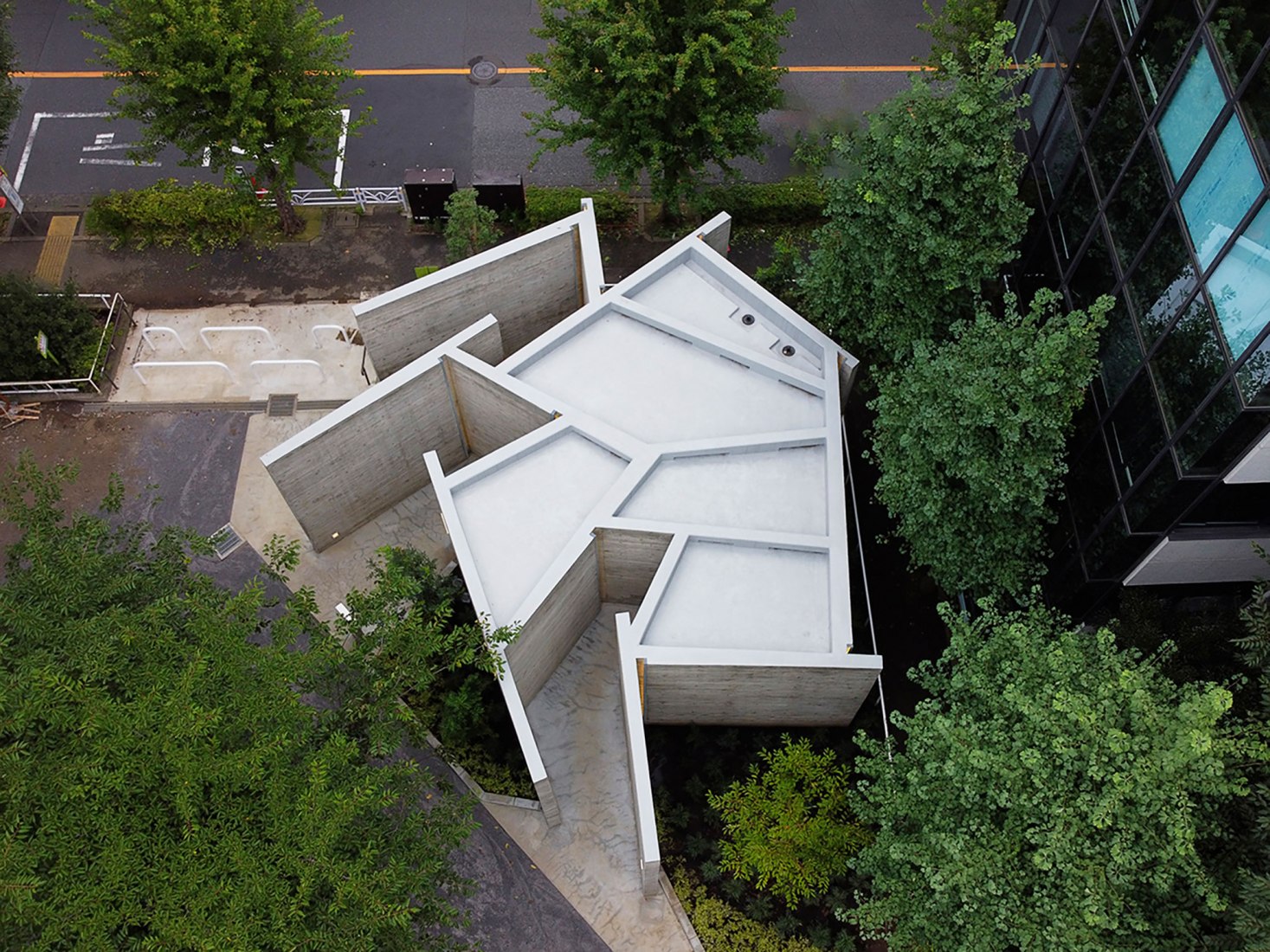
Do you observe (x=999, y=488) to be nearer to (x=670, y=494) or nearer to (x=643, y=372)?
(x=670, y=494)

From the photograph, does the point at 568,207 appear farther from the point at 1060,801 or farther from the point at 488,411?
the point at 1060,801

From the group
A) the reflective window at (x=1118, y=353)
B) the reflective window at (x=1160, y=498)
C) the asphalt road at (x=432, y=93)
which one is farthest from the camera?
the asphalt road at (x=432, y=93)

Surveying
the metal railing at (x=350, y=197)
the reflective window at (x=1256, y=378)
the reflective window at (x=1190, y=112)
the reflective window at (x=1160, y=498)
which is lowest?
the metal railing at (x=350, y=197)

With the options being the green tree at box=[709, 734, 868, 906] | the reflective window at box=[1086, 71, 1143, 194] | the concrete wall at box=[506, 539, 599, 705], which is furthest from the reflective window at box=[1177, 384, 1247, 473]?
the concrete wall at box=[506, 539, 599, 705]

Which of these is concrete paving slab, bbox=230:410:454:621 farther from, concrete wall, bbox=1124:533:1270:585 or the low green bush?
concrete wall, bbox=1124:533:1270:585

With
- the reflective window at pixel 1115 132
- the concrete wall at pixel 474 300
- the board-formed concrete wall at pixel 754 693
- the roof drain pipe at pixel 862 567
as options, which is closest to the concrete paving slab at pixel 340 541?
the concrete wall at pixel 474 300

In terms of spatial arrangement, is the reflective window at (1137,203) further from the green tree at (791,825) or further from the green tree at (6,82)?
the green tree at (6,82)
